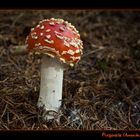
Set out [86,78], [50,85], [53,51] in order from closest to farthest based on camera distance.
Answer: [53,51] < [50,85] < [86,78]

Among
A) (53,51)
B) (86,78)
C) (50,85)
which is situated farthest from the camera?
(86,78)

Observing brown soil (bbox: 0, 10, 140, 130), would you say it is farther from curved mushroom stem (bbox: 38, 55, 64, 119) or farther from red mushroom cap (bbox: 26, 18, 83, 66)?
red mushroom cap (bbox: 26, 18, 83, 66)

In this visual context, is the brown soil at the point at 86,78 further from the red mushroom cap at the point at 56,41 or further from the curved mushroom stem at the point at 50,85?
the red mushroom cap at the point at 56,41

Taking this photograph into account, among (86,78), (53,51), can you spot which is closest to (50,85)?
(53,51)

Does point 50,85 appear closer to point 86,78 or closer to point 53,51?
point 53,51

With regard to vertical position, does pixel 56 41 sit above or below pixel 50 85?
above
